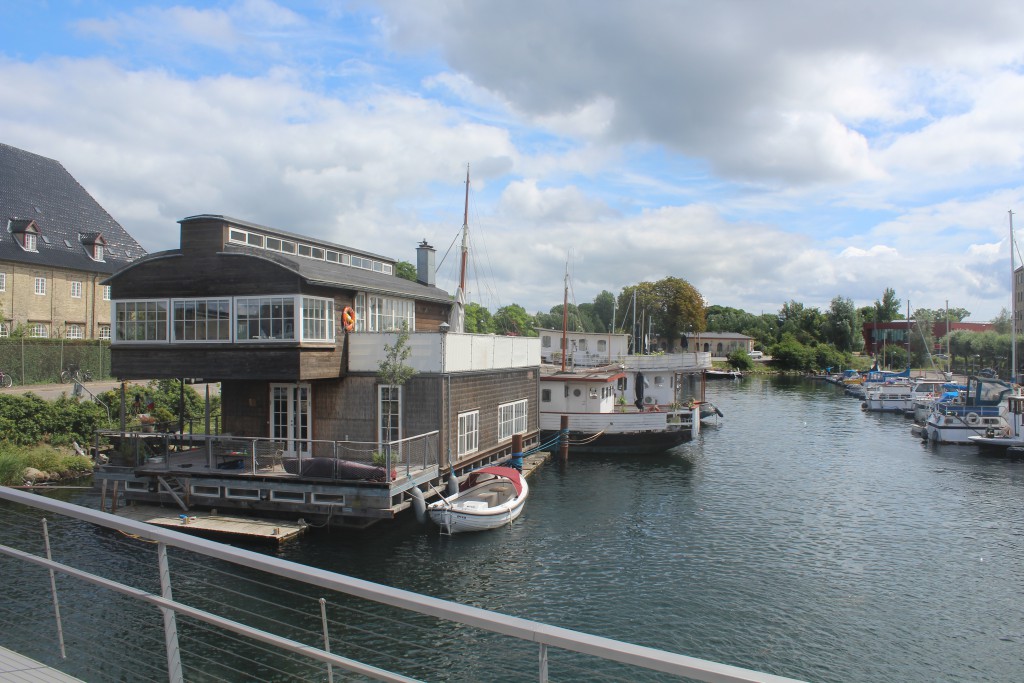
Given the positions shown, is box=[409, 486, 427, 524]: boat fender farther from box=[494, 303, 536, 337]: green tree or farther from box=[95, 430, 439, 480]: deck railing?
box=[494, 303, 536, 337]: green tree

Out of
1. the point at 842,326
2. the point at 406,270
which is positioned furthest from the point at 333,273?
the point at 842,326

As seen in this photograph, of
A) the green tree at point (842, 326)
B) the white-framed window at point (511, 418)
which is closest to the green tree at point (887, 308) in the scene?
the green tree at point (842, 326)

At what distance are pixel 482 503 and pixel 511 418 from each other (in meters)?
9.79

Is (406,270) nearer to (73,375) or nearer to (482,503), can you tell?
(73,375)

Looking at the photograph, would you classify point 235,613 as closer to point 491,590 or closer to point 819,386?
point 491,590

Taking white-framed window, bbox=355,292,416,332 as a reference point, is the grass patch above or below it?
below

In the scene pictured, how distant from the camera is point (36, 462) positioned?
30.3 meters

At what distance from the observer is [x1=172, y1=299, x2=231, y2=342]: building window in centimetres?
2386

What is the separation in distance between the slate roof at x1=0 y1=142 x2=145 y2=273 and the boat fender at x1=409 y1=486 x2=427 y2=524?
4060cm

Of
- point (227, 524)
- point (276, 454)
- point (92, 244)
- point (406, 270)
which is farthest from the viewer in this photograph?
point (406, 270)

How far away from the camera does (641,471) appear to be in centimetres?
3584

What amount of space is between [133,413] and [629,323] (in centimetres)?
8836

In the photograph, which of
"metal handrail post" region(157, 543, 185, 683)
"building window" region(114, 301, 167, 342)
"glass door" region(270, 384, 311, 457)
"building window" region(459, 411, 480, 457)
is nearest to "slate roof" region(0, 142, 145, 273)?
"building window" region(114, 301, 167, 342)

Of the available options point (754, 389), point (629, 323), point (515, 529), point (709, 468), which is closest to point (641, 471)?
point (709, 468)
